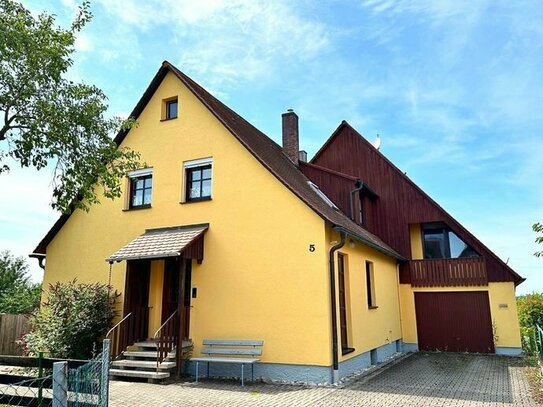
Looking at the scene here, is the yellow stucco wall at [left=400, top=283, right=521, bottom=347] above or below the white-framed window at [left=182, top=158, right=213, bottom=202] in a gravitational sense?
below

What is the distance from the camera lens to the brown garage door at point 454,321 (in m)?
15.7

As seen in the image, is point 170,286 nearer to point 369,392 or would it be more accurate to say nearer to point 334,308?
point 334,308

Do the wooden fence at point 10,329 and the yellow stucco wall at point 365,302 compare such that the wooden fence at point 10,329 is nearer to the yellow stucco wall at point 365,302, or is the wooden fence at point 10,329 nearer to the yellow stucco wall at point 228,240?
the yellow stucco wall at point 228,240

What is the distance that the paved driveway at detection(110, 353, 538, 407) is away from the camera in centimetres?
792

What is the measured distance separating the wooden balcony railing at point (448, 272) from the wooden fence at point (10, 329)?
14.9m

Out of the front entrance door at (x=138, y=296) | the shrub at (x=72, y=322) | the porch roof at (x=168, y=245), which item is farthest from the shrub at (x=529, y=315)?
the shrub at (x=72, y=322)

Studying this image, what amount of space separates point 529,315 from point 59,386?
691 inches

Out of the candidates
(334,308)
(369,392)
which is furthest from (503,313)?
(369,392)

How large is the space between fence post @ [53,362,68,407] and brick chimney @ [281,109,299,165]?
12903 mm

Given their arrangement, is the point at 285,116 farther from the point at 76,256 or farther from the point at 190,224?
the point at 76,256

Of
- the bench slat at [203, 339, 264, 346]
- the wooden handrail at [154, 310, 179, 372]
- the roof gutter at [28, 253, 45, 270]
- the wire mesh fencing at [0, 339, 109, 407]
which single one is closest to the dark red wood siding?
the bench slat at [203, 339, 264, 346]

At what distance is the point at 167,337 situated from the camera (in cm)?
1025

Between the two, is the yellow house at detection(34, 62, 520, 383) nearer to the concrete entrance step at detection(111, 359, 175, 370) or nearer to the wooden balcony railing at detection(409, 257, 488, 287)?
the concrete entrance step at detection(111, 359, 175, 370)

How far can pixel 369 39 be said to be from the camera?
11.0 metres
